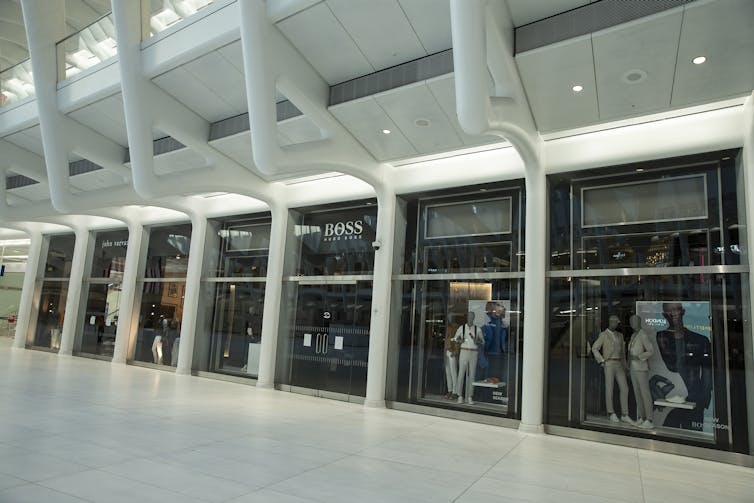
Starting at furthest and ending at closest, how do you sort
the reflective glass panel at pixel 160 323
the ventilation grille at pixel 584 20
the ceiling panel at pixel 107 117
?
the reflective glass panel at pixel 160 323 → the ceiling panel at pixel 107 117 → the ventilation grille at pixel 584 20

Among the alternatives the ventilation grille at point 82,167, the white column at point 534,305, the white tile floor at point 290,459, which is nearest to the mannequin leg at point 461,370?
the white tile floor at point 290,459

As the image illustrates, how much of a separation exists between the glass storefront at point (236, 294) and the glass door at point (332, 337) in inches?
60.1

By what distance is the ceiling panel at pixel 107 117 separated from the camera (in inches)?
434

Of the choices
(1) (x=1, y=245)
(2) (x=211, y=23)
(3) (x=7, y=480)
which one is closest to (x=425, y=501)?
(3) (x=7, y=480)

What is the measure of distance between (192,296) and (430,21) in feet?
33.6

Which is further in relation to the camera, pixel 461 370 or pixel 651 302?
pixel 461 370

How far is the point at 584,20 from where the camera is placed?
6289 mm

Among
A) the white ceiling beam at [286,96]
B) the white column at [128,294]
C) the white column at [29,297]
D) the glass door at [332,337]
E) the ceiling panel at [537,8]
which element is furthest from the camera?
the white column at [29,297]

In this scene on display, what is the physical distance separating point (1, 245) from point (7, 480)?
2709 cm

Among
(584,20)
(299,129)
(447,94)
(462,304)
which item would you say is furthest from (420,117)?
(462,304)

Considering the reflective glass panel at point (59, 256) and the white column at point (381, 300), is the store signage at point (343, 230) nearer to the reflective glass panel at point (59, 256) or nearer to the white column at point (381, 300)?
the white column at point (381, 300)

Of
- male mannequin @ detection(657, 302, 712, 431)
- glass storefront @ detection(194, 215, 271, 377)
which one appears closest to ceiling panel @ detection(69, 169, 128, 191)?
glass storefront @ detection(194, 215, 271, 377)

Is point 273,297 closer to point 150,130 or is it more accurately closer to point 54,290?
point 150,130

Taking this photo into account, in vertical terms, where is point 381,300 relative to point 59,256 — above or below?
below
